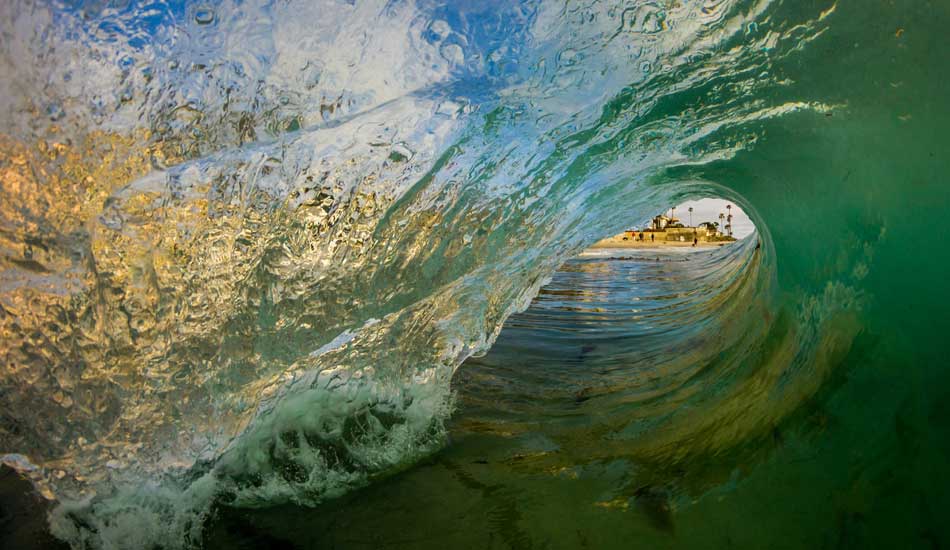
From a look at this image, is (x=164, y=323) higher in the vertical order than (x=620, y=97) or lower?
lower

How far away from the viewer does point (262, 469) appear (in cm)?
214

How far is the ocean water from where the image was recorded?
5.66ft

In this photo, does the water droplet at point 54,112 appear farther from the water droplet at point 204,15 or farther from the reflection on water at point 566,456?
the reflection on water at point 566,456

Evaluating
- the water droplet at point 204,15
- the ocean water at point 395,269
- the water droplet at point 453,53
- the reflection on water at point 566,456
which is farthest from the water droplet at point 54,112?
the reflection on water at point 566,456

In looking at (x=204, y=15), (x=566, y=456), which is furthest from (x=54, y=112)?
(x=566, y=456)

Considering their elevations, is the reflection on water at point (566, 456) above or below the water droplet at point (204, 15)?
below

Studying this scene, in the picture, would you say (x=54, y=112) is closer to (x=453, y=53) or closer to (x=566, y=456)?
(x=453, y=53)

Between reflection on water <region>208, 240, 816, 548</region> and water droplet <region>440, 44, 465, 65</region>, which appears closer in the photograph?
reflection on water <region>208, 240, 816, 548</region>

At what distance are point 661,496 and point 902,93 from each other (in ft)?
4.64

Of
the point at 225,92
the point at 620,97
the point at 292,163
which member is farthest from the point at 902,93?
the point at 225,92

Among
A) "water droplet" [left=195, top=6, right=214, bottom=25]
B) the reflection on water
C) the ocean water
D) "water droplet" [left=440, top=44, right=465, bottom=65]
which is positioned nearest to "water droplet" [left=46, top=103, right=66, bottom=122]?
the ocean water

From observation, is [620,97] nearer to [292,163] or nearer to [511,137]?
[511,137]

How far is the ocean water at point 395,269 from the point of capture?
5.66ft

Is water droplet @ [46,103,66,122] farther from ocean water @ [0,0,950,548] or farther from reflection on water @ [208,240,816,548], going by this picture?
reflection on water @ [208,240,816,548]
